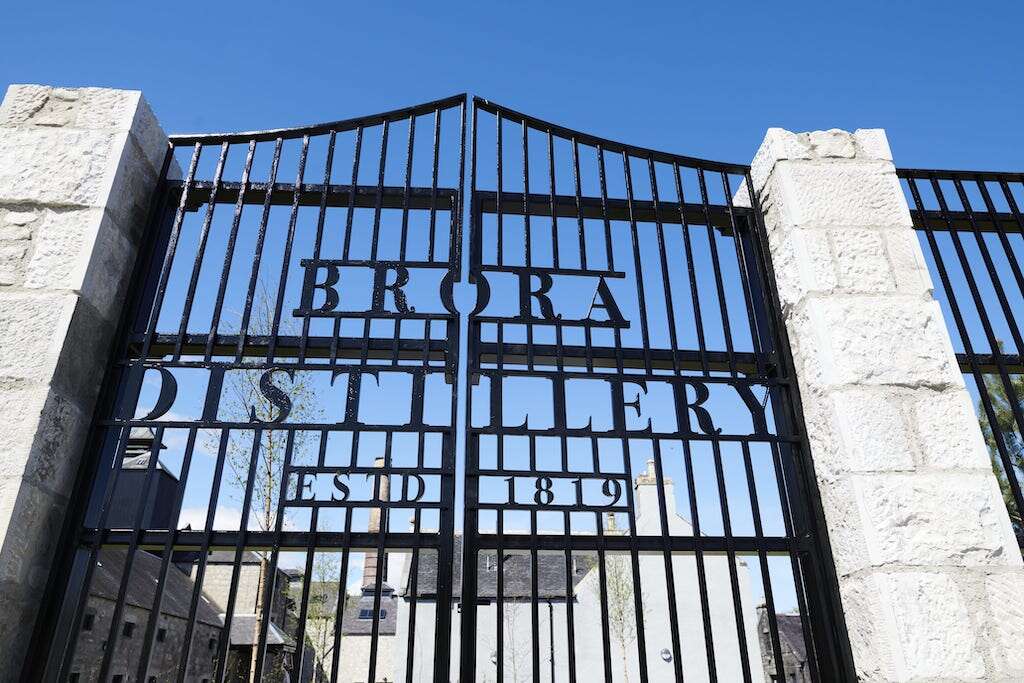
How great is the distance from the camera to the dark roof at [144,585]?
1658 cm

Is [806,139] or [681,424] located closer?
[681,424]

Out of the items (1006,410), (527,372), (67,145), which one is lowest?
(527,372)

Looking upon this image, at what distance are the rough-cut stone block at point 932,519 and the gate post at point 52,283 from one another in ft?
9.12

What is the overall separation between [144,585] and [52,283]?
71.7 ft

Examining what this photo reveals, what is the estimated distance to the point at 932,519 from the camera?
2.28 m

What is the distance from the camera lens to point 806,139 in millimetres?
3037

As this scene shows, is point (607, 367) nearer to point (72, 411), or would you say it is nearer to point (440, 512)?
point (440, 512)

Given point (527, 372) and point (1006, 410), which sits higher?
point (1006, 410)

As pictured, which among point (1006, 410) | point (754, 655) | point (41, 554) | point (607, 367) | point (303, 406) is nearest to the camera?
point (41, 554)

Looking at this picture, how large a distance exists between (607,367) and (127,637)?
20.7m

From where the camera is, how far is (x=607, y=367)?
291cm

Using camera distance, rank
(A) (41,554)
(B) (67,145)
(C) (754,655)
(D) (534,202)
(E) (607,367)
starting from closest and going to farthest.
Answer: (A) (41,554)
(B) (67,145)
(E) (607,367)
(D) (534,202)
(C) (754,655)

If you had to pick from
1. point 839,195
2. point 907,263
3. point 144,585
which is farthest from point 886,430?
point 144,585

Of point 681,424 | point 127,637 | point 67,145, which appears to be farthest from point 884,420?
point 127,637
